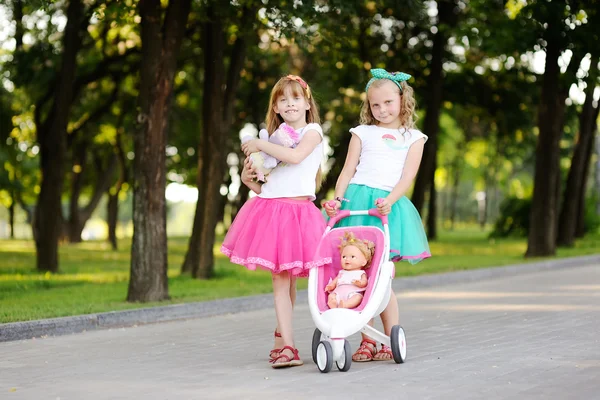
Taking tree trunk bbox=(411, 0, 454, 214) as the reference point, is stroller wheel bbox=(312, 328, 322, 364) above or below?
below

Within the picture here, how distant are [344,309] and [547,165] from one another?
1567 centimetres

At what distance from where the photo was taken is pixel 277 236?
7754mm

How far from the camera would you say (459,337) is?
933cm

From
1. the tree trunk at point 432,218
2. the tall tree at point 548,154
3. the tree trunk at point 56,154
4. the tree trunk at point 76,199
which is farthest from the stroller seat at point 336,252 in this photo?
the tree trunk at point 76,199

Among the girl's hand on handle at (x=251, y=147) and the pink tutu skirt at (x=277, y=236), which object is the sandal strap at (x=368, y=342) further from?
the girl's hand on handle at (x=251, y=147)

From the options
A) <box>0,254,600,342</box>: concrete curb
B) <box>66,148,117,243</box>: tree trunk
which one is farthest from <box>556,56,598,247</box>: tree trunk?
<box>66,148,117,243</box>: tree trunk

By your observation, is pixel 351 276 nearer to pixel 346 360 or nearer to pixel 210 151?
pixel 346 360

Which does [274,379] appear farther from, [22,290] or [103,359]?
[22,290]

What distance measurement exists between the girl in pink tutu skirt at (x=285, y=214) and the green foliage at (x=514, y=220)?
28.3 meters

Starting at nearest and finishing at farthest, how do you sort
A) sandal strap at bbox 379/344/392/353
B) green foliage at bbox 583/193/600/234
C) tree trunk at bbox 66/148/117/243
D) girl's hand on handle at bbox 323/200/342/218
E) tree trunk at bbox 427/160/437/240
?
1. girl's hand on handle at bbox 323/200/342/218
2. sandal strap at bbox 379/344/392/353
3. green foliage at bbox 583/193/600/234
4. tree trunk at bbox 427/160/437/240
5. tree trunk at bbox 66/148/117/243

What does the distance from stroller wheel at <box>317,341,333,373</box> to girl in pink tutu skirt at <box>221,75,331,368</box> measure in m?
0.35

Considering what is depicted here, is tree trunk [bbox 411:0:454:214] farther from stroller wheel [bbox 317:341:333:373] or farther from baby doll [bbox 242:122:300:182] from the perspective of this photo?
stroller wheel [bbox 317:341:333:373]

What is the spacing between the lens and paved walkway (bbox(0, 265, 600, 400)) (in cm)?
662

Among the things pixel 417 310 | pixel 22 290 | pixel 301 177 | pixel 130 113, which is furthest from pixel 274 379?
pixel 130 113
